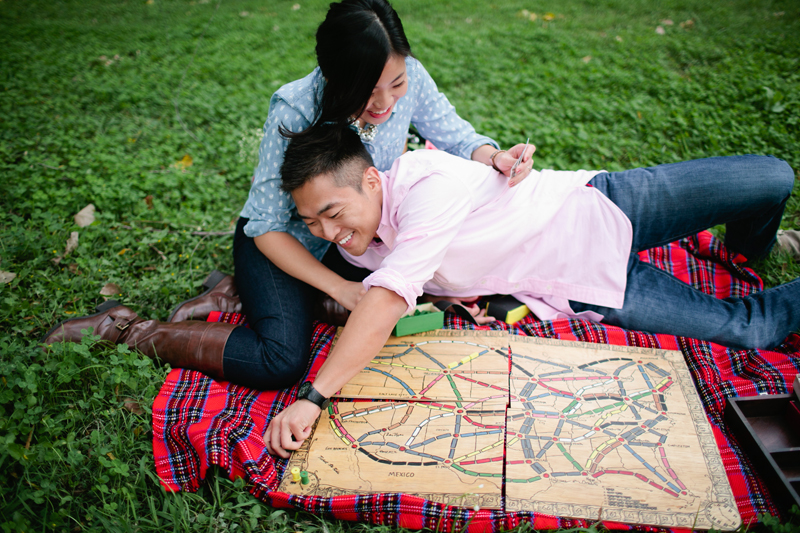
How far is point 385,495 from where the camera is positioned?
170 cm

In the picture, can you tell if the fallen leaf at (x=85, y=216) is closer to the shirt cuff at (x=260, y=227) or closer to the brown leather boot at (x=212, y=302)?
the brown leather boot at (x=212, y=302)

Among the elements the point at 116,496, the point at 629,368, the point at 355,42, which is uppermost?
the point at 355,42

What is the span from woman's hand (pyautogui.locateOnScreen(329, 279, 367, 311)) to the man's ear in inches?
16.6

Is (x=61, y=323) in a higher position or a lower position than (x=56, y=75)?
lower

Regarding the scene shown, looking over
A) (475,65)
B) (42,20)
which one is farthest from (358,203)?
(42,20)

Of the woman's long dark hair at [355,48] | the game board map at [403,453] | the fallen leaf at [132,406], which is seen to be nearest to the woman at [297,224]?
the woman's long dark hair at [355,48]

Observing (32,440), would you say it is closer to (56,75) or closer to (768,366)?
(768,366)

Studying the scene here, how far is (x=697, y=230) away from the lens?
2406 millimetres

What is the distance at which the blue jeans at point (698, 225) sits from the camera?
2.28m

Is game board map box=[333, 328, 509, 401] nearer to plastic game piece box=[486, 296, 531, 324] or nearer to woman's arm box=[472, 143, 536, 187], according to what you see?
plastic game piece box=[486, 296, 531, 324]

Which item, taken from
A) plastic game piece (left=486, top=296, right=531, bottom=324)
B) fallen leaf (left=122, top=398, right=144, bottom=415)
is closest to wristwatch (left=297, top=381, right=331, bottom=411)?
fallen leaf (left=122, top=398, right=144, bottom=415)

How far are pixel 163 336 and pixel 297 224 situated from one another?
78cm

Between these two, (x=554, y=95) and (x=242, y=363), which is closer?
(x=242, y=363)

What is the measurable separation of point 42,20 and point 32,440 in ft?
21.7
